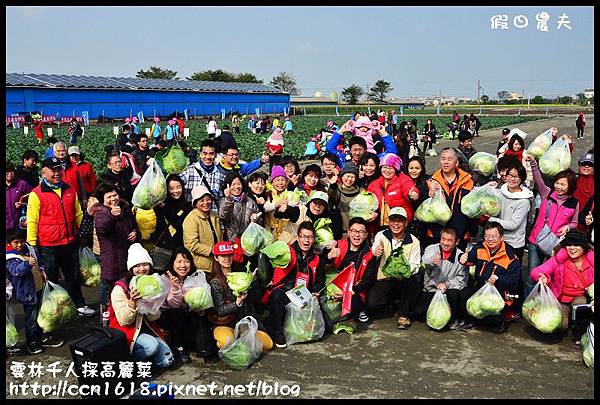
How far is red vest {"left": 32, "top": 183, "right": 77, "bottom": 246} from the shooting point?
17.3 ft

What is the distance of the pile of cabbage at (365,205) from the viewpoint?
581 centimetres

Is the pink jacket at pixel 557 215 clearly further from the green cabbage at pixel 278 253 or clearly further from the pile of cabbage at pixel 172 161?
the pile of cabbage at pixel 172 161

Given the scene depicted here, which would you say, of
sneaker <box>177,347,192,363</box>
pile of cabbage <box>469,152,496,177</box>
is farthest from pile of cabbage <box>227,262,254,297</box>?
pile of cabbage <box>469,152,496,177</box>

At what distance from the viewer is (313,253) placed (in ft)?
17.7

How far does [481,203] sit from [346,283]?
1577mm

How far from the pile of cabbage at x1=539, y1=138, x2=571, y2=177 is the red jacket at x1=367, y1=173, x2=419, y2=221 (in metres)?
1.62

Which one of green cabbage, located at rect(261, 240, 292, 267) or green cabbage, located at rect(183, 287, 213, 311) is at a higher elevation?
green cabbage, located at rect(261, 240, 292, 267)

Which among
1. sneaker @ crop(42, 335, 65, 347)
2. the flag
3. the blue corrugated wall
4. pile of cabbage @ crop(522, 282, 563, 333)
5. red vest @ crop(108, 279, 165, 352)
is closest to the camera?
red vest @ crop(108, 279, 165, 352)

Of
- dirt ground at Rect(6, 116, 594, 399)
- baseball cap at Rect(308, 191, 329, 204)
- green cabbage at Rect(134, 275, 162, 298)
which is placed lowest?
dirt ground at Rect(6, 116, 594, 399)

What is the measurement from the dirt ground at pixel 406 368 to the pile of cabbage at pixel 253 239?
3.15 feet

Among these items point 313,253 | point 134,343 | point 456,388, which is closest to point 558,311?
point 456,388

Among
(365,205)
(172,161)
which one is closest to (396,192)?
(365,205)

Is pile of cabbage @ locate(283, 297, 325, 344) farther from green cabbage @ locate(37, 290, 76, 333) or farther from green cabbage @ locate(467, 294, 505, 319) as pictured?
green cabbage @ locate(37, 290, 76, 333)

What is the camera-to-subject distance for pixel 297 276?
5305mm
